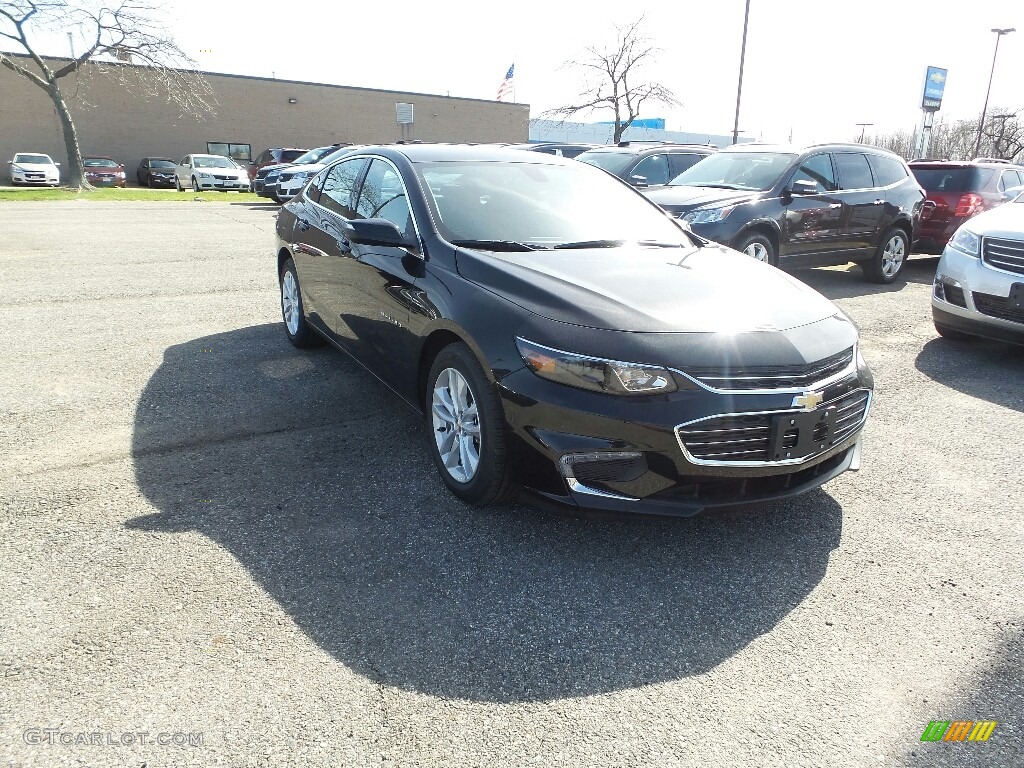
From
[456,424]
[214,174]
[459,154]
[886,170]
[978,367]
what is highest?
[886,170]

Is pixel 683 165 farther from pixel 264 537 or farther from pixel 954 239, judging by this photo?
pixel 264 537

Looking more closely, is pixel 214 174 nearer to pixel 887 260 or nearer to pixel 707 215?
pixel 707 215

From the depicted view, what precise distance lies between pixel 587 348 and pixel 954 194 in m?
10.9

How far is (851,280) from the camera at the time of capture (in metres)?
10.3

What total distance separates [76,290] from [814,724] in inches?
319

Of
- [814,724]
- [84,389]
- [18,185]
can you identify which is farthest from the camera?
[18,185]

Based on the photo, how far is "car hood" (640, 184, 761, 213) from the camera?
8125 mm

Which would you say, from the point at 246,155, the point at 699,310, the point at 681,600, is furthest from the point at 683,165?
the point at 246,155

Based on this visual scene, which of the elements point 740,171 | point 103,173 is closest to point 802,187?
point 740,171

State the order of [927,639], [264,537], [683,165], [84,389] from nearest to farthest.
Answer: [927,639], [264,537], [84,389], [683,165]

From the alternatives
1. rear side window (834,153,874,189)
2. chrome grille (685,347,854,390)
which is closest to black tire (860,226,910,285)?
rear side window (834,153,874,189)

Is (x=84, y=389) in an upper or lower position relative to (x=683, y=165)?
lower

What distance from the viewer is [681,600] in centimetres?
279

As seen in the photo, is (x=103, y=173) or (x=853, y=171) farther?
(x=103, y=173)
